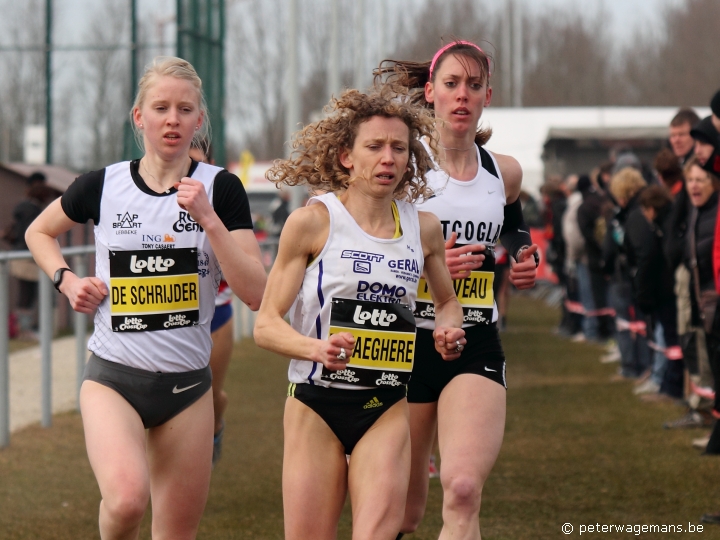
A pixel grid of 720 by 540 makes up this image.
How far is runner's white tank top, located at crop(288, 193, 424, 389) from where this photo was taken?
4.09 metres

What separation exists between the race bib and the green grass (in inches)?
65.2

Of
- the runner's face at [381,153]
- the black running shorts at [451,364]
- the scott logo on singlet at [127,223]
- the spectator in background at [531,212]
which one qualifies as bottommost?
the spectator in background at [531,212]

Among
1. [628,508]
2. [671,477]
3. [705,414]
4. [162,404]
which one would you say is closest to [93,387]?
[162,404]

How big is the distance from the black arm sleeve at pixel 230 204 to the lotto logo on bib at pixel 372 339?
0.61 meters

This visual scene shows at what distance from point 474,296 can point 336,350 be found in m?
1.33

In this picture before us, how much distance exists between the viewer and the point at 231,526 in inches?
251

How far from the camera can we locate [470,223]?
4.92m

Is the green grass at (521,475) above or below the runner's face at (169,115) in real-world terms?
below

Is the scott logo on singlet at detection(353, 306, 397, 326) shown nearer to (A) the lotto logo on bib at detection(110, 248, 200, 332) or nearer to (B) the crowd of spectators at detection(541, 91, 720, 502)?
(A) the lotto logo on bib at detection(110, 248, 200, 332)

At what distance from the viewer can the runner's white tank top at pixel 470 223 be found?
193 inches

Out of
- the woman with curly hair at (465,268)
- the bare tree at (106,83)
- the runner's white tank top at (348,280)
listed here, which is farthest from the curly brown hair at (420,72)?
the bare tree at (106,83)

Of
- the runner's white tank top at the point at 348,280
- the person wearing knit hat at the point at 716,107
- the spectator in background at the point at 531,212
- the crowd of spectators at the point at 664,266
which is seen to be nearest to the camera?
the runner's white tank top at the point at 348,280

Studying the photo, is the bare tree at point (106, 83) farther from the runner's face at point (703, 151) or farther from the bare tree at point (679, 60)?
the bare tree at point (679, 60)

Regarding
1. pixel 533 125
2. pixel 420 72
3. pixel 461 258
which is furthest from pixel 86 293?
pixel 533 125
